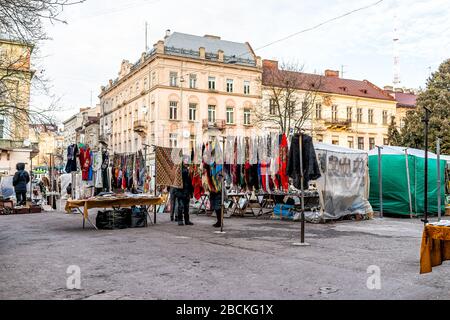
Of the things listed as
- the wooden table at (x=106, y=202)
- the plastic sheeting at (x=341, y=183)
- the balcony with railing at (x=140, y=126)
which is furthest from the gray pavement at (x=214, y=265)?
the balcony with railing at (x=140, y=126)

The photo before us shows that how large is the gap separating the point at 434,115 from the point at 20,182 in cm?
3087

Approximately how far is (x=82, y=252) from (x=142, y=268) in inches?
90.4

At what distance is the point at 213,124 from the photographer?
158 feet

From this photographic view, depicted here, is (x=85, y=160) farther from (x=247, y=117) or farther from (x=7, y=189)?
(x=247, y=117)

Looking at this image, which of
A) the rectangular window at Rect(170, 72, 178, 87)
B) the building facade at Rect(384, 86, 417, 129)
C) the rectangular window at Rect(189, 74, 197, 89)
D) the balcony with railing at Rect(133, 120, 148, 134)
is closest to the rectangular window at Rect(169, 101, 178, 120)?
the rectangular window at Rect(170, 72, 178, 87)

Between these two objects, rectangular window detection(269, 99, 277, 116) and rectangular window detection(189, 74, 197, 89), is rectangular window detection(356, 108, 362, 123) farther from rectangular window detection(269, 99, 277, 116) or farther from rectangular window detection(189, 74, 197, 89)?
rectangular window detection(189, 74, 197, 89)

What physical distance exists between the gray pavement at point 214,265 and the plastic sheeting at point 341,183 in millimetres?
2872

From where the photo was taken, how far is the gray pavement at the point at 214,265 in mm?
5555

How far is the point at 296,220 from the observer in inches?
617

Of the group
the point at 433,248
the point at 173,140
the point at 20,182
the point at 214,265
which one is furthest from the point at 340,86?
the point at 433,248

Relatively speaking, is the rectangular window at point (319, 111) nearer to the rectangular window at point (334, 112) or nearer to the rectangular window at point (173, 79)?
the rectangular window at point (334, 112)

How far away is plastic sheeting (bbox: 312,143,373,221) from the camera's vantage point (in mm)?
15234

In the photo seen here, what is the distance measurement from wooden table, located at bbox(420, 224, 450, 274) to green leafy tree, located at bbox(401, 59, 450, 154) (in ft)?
101

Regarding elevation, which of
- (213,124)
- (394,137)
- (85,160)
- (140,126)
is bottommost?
(85,160)
